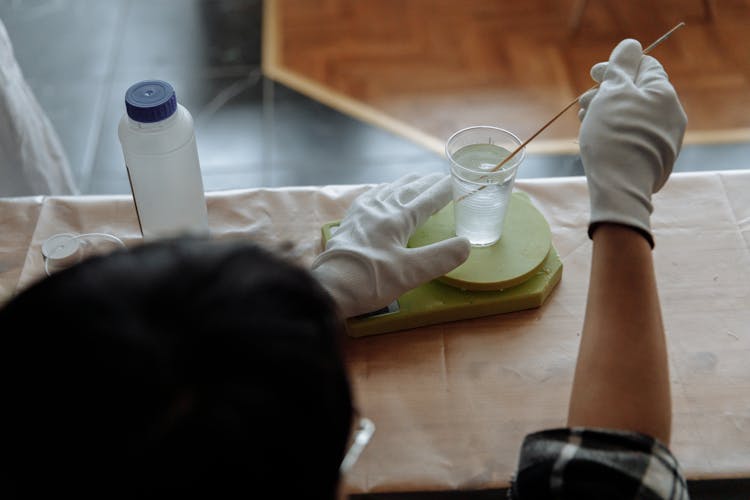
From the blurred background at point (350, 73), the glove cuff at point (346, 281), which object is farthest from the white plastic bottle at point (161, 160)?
the blurred background at point (350, 73)

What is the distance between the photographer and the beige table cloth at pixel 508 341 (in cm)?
81

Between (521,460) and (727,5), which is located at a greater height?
(521,460)

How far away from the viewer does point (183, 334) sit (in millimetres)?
419

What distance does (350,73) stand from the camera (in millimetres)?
2359

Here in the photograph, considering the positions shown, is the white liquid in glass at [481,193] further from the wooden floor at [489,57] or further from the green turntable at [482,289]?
the wooden floor at [489,57]

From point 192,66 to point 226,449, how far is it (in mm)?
2171

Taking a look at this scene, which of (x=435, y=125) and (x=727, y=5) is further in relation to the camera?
(x=727, y=5)

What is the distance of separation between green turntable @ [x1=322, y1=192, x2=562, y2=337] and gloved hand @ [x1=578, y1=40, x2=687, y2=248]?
14 cm

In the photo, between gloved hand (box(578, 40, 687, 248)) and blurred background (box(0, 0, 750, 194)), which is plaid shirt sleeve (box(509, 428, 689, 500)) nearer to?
gloved hand (box(578, 40, 687, 248))

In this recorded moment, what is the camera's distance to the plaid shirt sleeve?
2.23ft

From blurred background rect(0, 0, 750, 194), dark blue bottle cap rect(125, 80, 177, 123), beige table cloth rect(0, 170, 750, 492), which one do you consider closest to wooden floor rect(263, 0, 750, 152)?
blurred background rect(0, 0, 750, 194)

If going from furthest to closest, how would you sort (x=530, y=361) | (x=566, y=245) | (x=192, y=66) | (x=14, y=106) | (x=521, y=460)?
(x=192, y=66), (x=14, y=106), (x=566, y=245), (x=530, y=361), (x=521, y=460)

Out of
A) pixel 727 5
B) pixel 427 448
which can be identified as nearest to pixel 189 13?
pixel 727 5

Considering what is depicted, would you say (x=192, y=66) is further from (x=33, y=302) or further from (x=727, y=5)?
(x=33, y=302)
